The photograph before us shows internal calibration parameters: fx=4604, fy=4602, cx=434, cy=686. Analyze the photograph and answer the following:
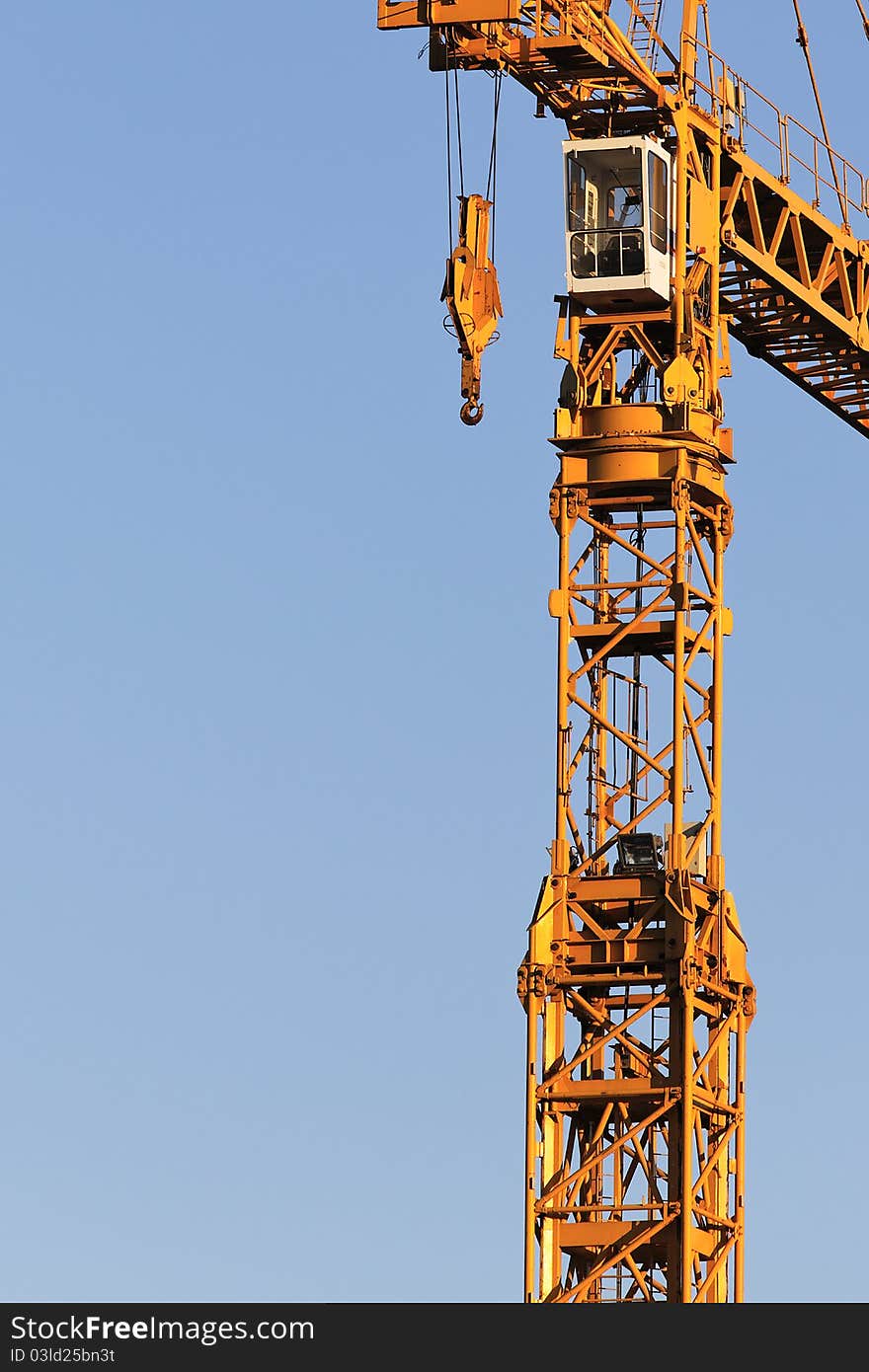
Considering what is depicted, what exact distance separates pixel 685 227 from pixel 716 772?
879 cm

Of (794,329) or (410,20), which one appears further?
(794,329)

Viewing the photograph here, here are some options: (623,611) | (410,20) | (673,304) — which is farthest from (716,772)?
(410,20)

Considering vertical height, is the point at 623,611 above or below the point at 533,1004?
above

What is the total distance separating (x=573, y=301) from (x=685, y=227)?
87.1 inches

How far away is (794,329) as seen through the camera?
81.6 meters

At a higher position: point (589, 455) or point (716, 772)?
point (589, 455)

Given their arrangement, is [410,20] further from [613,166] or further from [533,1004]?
→ [533,1004]
